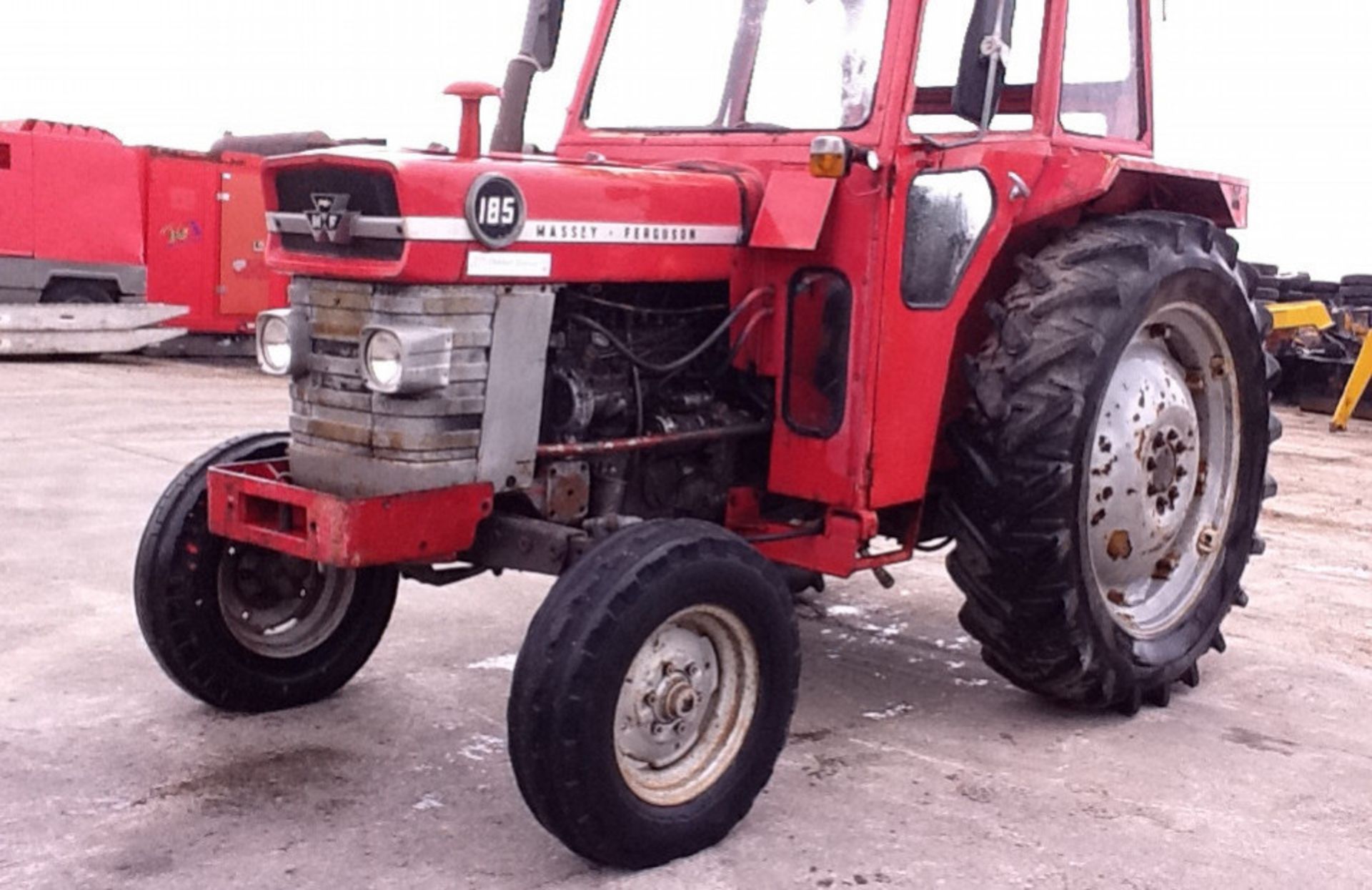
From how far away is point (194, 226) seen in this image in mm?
16000

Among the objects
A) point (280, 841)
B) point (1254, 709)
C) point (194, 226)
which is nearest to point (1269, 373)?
point (1254, 709)

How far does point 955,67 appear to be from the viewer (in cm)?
429

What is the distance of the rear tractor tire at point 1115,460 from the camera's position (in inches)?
163

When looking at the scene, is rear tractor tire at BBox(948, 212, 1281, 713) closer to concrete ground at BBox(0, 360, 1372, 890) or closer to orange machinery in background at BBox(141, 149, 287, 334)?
concrete ground at BBox(0, 360, 1372, 890)

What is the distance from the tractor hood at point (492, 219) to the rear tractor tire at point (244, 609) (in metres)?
0.81

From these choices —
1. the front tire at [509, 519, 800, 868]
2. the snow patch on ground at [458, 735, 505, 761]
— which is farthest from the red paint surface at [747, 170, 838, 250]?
the snow patch on ground at [458, 735, 505, 761]

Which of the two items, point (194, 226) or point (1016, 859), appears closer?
point (1016, 859)

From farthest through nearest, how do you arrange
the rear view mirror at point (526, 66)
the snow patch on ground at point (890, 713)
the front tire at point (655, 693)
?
the snow patch on ground at point (890, 713) < the rear view mirror at point (526, 66) < the front tire at point (655, 693)

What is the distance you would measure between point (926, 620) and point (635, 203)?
2.46 m

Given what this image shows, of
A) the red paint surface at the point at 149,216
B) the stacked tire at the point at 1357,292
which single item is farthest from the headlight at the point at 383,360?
the stacked tire at the point at 1357,292

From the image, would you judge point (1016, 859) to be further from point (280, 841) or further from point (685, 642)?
point (280, 841)

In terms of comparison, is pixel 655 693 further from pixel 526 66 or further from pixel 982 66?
pixel 526 66

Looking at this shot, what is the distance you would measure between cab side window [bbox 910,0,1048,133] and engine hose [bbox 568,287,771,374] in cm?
65

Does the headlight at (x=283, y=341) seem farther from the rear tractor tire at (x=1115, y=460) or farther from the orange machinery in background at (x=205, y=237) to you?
the orange machinery in background at (x=205, y=237)
